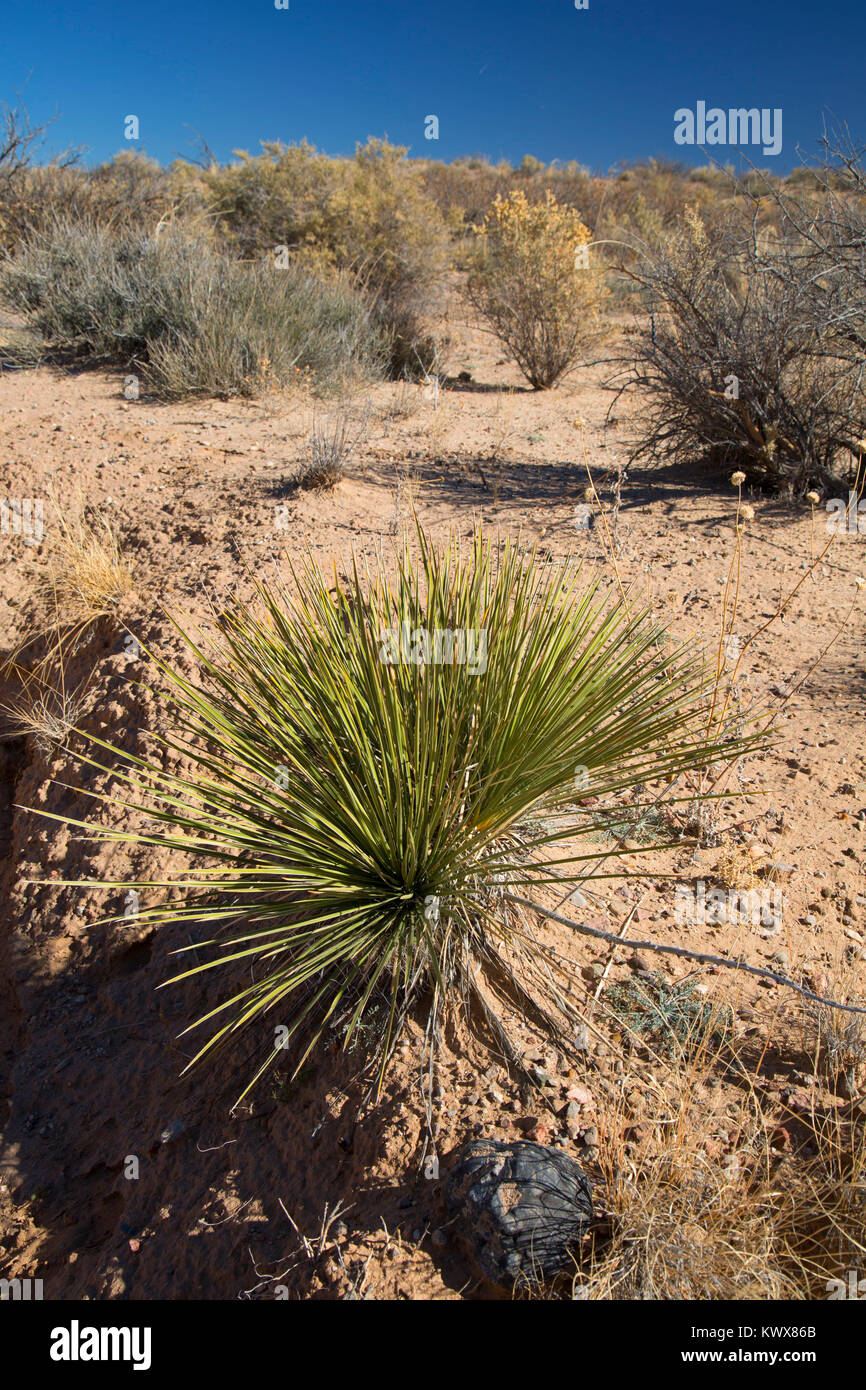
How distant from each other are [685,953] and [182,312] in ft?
22.6

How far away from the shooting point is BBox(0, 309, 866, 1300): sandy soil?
1.92 m

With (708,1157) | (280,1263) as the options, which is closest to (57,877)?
(280,1263)

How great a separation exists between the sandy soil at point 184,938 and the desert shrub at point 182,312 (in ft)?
3.96

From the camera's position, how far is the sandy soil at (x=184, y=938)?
1.92 m

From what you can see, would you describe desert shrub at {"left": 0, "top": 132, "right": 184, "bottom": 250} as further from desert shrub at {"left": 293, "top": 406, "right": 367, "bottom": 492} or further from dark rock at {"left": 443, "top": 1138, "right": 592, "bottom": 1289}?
dark rock at {"left": 443, "top": 1138, "right": 592, "bottom": 1289}

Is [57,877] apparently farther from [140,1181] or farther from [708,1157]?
[708,1157]

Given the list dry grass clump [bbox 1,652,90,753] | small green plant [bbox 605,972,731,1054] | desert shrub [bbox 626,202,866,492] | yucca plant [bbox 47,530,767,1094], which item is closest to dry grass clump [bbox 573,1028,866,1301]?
small green plant [bbox 605,972,731,1054]

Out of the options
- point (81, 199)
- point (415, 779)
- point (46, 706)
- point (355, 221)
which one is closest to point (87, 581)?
point (46, 706)

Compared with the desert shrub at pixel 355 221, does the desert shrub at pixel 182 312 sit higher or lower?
lower

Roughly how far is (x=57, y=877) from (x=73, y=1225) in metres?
1.23

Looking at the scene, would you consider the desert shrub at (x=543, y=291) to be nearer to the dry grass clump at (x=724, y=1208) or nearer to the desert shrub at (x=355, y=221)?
the desert shrub at (x=355, y=221)

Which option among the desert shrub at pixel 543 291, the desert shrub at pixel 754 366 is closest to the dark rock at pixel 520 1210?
the desert shrub at pixel 754 366

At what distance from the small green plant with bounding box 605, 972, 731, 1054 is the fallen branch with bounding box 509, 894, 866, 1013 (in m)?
0.09

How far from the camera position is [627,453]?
625 cm
